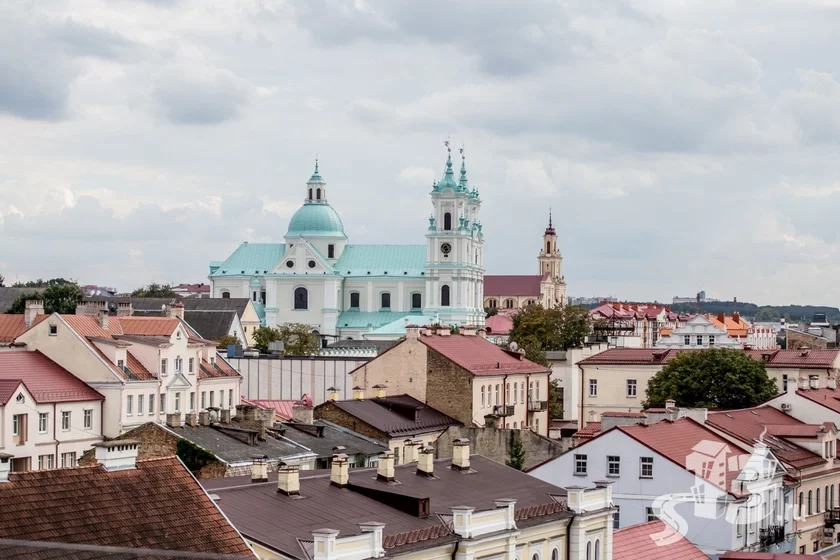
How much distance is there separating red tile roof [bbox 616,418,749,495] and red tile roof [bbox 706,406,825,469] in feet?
5.29

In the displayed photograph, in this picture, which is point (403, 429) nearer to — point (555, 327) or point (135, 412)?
point (135, 412)

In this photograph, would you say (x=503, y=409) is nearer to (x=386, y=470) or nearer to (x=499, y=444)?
Answer: (x=499, y=444)

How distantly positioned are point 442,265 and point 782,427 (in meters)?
112

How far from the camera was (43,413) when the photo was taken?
166 ft

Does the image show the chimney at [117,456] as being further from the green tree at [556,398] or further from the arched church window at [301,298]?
the arched church window at [301,298]

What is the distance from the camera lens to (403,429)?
50.7m

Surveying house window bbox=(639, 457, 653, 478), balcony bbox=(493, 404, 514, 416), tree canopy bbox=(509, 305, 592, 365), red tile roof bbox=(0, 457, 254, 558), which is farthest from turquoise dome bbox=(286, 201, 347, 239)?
red tile roof bbox=(0, 457, 254, 558)

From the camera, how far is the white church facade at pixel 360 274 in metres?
160

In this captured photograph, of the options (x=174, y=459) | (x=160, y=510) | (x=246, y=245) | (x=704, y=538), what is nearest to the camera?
(x=160, y=510)

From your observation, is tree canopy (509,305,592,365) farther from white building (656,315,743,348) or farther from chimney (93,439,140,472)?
chimney (93,439,140,472)

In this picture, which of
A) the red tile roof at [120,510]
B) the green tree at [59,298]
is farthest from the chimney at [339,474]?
the green tree at [59,298]

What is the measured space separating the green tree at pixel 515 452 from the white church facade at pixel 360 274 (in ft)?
337

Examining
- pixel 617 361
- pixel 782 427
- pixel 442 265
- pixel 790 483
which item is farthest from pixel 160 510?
pixel 442 265

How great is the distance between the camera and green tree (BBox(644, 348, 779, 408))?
220 feet
